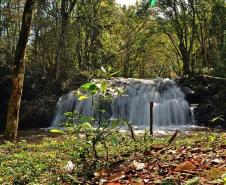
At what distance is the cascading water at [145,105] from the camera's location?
79.6 ft

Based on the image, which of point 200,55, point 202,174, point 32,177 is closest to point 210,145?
point 202,174

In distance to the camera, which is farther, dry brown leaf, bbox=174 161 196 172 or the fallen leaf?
the fallen leaf

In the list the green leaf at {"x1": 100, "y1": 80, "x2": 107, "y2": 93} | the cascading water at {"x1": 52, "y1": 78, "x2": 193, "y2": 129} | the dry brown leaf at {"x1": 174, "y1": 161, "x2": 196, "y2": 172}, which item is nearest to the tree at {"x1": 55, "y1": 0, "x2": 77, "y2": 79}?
the cascading water at {"x1": 52, "y1": 78, "x2": 193, "y2": 129}

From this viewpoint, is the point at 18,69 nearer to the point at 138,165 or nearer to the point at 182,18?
the point at 138,165

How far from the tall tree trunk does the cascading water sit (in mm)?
12261

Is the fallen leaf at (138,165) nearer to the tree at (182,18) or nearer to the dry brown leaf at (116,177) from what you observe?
the dry brown leaf at (116,177)

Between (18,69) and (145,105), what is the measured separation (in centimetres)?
1513

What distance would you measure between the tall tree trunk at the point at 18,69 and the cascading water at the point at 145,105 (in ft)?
40.2

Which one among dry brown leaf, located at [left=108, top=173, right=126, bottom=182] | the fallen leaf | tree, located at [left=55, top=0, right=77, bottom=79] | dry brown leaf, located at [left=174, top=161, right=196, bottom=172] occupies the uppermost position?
tree, located at [left=55, top=0, right=77, bottom=79]

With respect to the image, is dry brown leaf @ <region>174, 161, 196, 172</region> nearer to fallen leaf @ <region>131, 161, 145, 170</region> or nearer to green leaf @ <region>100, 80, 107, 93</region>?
fallen leaf @ <region>131, 161, 145, 170</region>

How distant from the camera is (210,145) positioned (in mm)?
6605

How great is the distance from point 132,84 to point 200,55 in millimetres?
12513

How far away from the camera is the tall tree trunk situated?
446 inches

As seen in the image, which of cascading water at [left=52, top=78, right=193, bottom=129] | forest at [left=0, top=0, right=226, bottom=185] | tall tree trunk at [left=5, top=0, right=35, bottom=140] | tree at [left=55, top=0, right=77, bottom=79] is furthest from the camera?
tree at [left=55, top=0, right=77, bottom=79]
